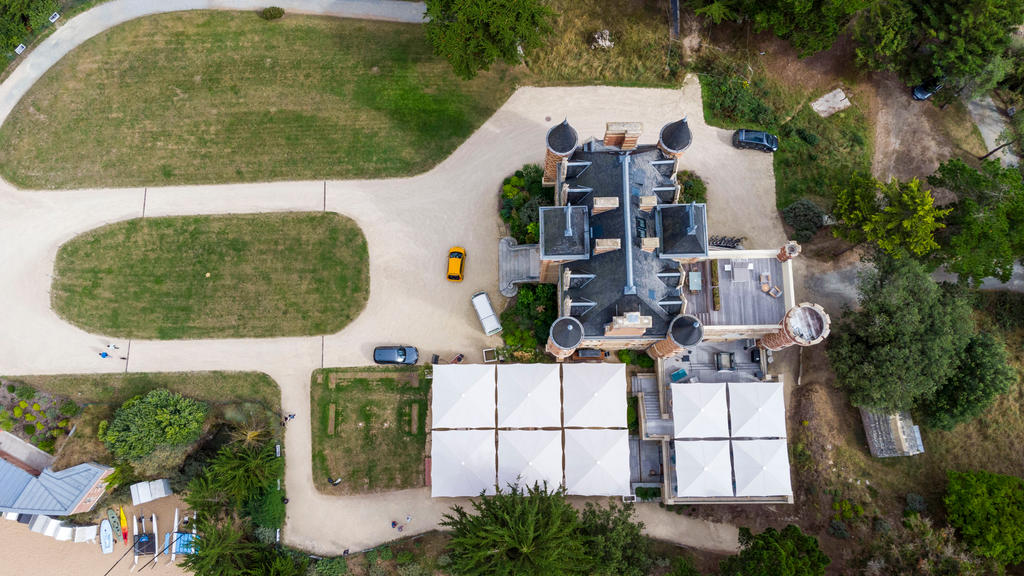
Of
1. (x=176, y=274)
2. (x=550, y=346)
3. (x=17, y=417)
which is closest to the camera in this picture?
(x=550, y=346)

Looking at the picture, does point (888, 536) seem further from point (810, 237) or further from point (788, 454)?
point (810, 237)

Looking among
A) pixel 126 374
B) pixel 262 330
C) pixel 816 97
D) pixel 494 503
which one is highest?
pixel 816 97

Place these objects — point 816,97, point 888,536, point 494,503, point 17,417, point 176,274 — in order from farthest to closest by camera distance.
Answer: point 816,97 < point 176,274 < point 17,417 < point 888,536 < point 494,503

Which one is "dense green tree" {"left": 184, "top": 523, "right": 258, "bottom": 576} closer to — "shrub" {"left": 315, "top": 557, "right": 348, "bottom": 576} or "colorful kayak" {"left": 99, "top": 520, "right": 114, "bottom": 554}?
"shrub" {"left": 315, "top": 557, "right": 348, "bottom": 576}

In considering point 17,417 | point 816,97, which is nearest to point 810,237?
point 816,97

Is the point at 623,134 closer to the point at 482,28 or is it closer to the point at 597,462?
the point at 482,28

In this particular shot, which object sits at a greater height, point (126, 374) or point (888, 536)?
point (126, 374)

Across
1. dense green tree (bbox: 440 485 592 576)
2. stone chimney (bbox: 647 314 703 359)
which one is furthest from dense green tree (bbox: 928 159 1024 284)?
dense green tree (bbox: 440 485 592 576)

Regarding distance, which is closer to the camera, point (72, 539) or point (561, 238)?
point (561, 238)
